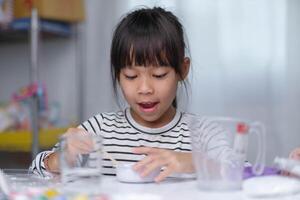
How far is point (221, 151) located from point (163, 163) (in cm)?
11

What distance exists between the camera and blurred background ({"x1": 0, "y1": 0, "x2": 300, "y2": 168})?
6.08 feet

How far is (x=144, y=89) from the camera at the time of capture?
957mm

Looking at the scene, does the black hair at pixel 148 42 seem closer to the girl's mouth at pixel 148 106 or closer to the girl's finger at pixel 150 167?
the girl's mouth at pixel 148 106

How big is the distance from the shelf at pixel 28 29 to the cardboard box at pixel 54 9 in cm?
3

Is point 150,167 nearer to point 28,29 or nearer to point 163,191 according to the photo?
point 163,191

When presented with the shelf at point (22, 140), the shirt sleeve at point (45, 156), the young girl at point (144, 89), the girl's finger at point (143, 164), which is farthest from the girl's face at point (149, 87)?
the shelf at point (22, 140)

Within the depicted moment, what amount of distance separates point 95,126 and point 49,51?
1256mm

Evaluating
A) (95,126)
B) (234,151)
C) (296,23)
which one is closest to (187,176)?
(234,151)

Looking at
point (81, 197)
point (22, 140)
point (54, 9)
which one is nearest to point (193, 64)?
point (54, 9)

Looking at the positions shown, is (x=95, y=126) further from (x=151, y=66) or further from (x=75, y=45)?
(x=75, y=45)

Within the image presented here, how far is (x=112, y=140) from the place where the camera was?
3.65 ft

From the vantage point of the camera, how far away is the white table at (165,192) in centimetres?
61

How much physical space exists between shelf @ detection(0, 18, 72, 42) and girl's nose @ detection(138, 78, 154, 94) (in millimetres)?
1149

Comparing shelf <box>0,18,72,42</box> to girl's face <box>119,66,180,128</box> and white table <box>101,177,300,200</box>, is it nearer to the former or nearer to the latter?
girl's face <box>119,66,180,128</box>
